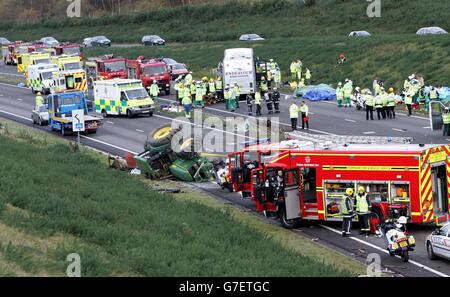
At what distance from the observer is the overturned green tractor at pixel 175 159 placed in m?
35.1

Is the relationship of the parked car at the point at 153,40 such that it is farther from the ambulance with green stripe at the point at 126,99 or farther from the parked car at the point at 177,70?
the ambulance with green stripe at the point at 126,99

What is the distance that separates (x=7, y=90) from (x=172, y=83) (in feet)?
40.9

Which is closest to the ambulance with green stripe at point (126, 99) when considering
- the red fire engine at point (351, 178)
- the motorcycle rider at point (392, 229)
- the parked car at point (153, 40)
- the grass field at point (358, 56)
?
the grass field at point (358, 56)

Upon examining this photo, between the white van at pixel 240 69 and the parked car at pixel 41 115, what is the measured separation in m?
10.5

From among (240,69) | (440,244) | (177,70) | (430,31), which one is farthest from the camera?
(430,31)

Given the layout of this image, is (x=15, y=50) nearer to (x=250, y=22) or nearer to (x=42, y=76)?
(x=250, y=22)

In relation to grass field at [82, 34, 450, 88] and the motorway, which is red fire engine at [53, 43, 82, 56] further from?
the motorway

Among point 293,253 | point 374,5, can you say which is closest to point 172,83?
point 374,5

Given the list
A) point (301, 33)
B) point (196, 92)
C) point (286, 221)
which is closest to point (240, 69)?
point (196, 92)

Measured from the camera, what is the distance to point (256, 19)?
93.9 meters

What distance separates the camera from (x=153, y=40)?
9388 cm

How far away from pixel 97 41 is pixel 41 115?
4846cm

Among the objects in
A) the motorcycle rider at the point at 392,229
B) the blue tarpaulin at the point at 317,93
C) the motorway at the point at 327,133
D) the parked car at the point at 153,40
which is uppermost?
the parked car at the point at 153,40

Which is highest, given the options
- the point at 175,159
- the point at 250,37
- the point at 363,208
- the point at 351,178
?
the point at 250,37
